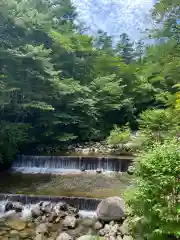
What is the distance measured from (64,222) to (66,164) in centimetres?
419

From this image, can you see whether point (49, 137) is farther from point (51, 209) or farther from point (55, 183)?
point (51, 209)

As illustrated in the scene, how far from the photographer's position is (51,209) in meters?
7.32

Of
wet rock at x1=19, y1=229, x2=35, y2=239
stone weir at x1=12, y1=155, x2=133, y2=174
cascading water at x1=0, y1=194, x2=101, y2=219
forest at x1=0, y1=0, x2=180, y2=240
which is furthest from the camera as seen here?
stone weir at x1=12, y1=155, x2=133, y2=174

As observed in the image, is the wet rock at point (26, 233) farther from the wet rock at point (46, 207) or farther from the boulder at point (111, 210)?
the boulder at point (111, 210)

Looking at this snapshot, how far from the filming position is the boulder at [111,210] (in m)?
6.42

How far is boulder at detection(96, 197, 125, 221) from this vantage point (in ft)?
21.1

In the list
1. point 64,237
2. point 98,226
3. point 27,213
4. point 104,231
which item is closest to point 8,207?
point 27,213

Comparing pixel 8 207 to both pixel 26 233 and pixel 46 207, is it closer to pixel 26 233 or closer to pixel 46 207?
pixel 46 207

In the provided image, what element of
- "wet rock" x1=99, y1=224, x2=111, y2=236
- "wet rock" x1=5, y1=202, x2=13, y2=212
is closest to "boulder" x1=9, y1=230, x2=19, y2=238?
"wet rock" x1=5, y1=202, x2=13, y2=212

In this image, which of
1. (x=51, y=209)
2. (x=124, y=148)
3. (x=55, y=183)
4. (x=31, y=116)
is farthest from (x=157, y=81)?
(x=51, y=209)

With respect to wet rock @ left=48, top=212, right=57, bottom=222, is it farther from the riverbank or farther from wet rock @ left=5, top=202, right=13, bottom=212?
wet rock @ left=5, top=202, right=13, bottom=212

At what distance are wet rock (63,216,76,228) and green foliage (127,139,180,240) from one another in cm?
288

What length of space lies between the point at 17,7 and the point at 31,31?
129cm

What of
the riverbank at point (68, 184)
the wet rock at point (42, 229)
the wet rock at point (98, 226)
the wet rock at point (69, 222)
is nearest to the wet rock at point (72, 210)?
the wet rock at point (69, 222)
